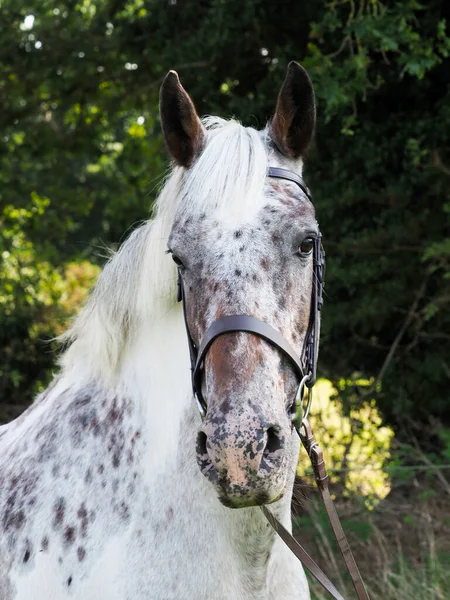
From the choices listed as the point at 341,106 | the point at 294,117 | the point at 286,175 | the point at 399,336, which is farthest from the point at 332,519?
the point at 399,336

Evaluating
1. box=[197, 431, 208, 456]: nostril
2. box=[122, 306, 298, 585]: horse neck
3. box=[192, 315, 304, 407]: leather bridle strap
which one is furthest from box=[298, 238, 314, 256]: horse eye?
box=[197, 431, 208, 456]: nostril

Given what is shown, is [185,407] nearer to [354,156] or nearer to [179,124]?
[179,124]

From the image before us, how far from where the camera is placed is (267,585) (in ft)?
7.63

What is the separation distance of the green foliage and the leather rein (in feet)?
8.43

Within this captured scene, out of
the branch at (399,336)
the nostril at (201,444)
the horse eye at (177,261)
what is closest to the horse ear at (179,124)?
the horse eye at (177,261)

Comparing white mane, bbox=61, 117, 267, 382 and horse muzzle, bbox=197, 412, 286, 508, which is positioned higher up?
white mane, bbox=61, 117, 267, 382

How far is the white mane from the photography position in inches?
86.7

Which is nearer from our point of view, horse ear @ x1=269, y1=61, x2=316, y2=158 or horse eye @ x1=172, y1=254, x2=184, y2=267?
horse eye @ x1=172, y1=254, x2=184, y2=267

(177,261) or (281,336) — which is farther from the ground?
(177,261)

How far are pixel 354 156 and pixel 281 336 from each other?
161 inches

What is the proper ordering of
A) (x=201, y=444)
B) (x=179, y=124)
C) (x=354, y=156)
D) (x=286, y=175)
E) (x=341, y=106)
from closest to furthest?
(x=201, y=444)
(x=286, y=175)
(x=179, y=124)
(x=341, y=106)
(x=354, y=156)

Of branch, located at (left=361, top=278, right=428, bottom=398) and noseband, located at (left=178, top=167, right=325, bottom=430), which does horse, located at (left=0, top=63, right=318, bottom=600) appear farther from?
branch, located at (left=361, top=278, right=428, bottom=398)

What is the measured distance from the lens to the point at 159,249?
2453 mm

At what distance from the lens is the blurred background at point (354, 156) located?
4.95 metres
